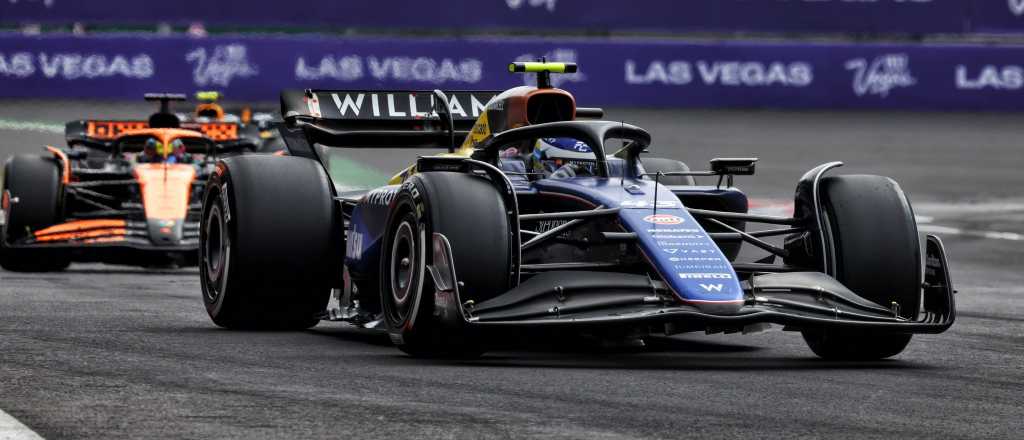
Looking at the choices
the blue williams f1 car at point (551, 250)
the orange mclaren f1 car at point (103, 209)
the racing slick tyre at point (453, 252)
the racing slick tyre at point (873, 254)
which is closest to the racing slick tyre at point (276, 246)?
the blue williams f1 car at point (551, 250)

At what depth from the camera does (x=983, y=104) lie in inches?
1204

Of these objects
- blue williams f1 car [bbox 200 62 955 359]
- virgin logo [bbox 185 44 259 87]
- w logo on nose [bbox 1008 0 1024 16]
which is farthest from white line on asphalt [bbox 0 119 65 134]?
blue williams f1 car [bbox 200 62 955 359]

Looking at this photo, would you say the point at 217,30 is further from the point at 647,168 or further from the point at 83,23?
the point at 647,168

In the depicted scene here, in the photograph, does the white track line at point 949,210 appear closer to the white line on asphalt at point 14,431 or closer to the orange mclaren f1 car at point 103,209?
the orange mclaren f1 car at point 103,209

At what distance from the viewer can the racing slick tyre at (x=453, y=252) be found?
8.90m

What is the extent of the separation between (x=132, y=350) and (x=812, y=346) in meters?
3.42

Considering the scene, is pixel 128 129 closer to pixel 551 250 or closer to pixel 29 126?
pixel 29 126

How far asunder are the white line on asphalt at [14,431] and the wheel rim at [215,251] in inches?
174

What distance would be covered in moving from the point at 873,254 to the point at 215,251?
409 cm

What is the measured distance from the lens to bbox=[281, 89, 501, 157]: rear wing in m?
12.4

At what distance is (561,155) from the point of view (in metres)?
10.6

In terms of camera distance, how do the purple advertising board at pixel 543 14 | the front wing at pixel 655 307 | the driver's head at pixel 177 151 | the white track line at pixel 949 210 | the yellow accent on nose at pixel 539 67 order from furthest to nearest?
the purple advertising board at pixel 543 14
the white track line at pixel 949 210
the driver's head at pixel 177 151
the yellow accent on nose at pixel 539 67
the front wing at pixel 655 307

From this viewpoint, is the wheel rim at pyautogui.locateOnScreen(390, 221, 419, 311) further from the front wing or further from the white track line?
the white track line

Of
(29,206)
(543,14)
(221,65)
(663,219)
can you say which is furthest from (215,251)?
(543,14)
